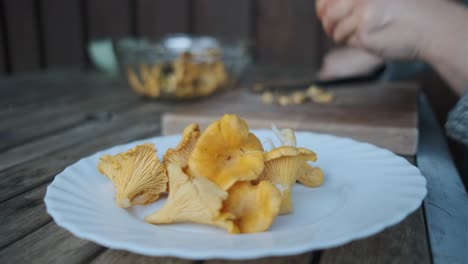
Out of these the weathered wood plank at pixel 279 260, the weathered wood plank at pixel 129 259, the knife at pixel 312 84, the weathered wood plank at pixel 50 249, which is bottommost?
the knife at pixel 312 84

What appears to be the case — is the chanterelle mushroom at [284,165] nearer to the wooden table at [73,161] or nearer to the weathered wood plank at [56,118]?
the wooden table at [73,161]

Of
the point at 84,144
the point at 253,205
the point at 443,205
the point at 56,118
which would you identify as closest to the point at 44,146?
the point at 84,144

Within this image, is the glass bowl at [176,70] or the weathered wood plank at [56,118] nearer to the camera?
the weathered wood plank at [56,118]

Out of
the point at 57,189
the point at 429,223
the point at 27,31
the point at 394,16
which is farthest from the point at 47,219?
the point at 27,31

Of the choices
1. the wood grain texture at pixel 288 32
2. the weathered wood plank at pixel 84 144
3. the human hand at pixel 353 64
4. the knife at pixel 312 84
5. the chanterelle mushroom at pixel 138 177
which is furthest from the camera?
the wood grain texture at pixel 288 32

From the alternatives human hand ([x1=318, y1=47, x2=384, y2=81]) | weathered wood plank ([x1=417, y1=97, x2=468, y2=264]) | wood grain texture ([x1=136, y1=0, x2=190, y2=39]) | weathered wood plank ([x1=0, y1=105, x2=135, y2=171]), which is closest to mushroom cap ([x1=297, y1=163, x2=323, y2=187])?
weathered wood plank ([x1=417, y1=97, x2=468, y2=264])

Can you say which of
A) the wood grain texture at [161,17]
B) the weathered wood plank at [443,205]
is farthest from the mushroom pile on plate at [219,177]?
the wood grain texture at [161,17]

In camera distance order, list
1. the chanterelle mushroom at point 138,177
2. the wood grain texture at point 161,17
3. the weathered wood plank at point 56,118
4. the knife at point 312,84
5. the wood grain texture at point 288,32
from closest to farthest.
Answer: the chanterelle mushroom at point 138,177 → the weathered wood plank at point 56,118 → the knife at point 312,84 → the wood grain texture at point 288,32 → the wood grain texture at point 161,17
